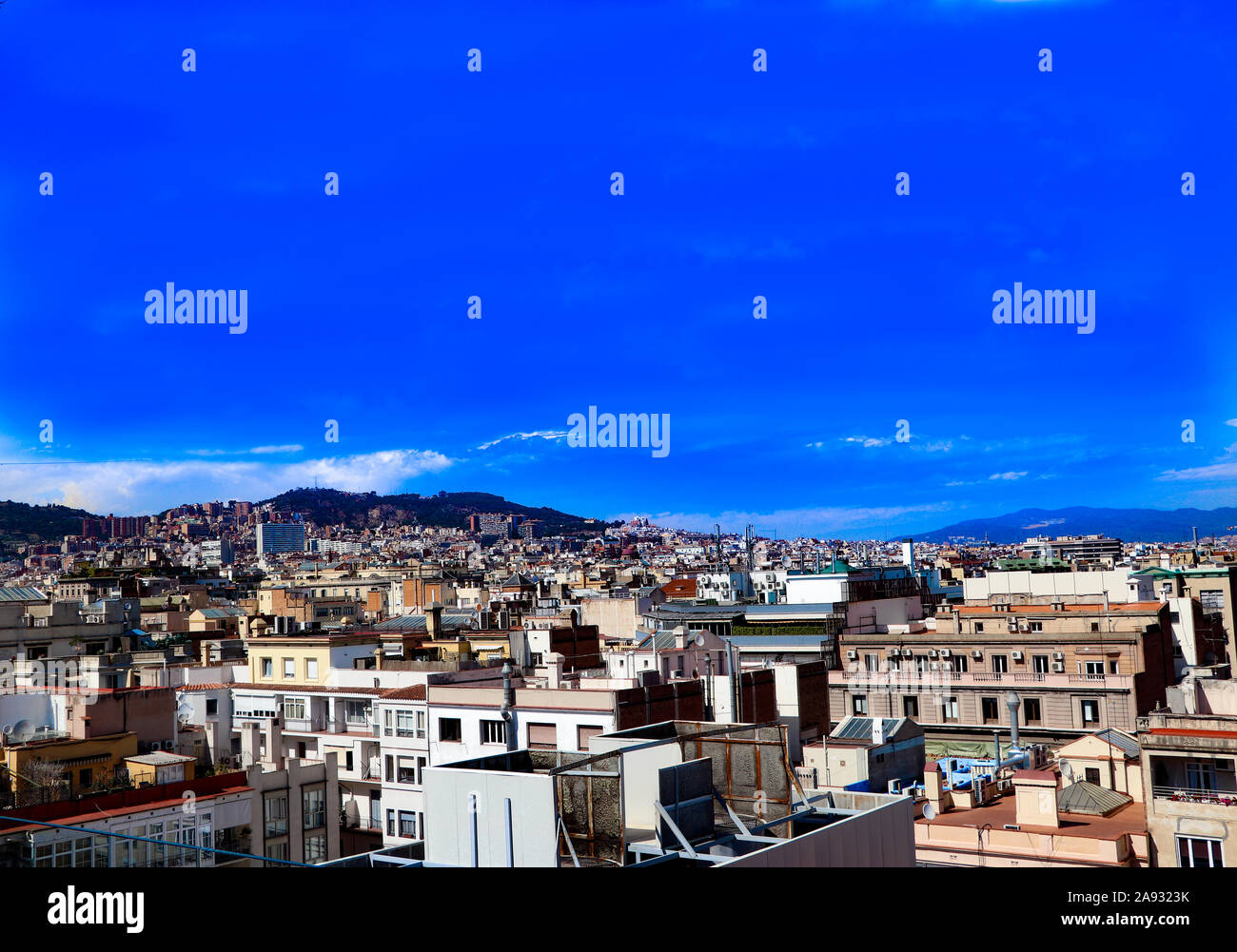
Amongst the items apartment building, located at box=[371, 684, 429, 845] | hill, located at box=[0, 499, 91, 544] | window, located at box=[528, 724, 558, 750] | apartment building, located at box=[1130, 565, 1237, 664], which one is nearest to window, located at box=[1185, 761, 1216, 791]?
window, located at box=[528, 724, 558, 750]

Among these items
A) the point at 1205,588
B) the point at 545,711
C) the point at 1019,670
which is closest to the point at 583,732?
the point at 545,711

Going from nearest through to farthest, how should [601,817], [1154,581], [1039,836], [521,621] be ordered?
1. [601,817]
2. [1039,836]
3. [1154,581]
4. [521,621]

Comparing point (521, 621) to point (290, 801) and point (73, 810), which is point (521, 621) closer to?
point (290, 801)

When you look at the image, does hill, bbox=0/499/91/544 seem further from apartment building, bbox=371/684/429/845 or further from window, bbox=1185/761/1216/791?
window, bbox=1185/761/1216/791

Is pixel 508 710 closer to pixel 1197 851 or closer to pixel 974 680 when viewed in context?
pixel 1197 851

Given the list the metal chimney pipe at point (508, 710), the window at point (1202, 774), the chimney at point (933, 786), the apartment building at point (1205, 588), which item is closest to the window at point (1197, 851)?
the window at point (1202, 774)

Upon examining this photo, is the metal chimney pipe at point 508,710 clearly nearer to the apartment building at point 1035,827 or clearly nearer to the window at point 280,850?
the window at point 280,850
